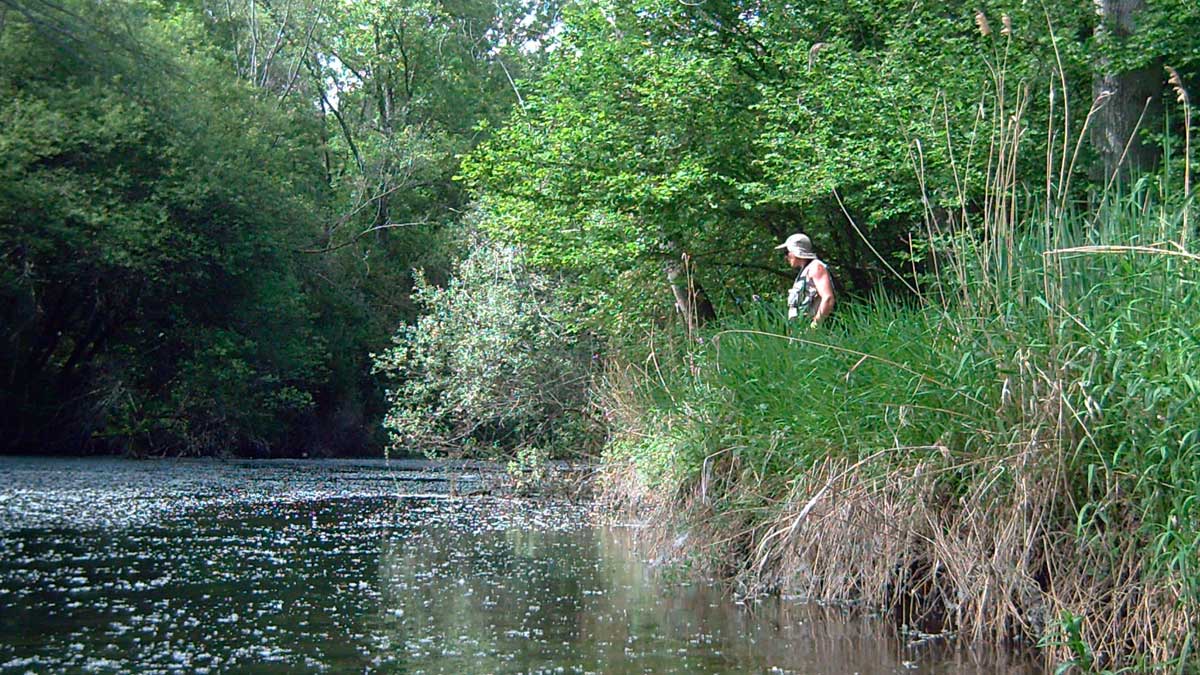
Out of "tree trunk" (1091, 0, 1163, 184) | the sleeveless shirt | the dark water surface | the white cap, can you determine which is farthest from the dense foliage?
"tree trunk" (1091, 0, 1163, 184)

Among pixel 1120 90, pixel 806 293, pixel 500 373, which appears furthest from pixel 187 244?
pixel 806 293

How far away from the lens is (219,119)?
27328mm

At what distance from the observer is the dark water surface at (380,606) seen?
18.0 ft

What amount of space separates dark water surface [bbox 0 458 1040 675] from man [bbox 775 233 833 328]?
2.09m

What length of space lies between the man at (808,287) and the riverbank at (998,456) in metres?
0.85

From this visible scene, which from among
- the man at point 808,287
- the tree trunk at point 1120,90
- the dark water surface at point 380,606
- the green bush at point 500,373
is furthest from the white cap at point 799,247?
the green bush at point 500,373

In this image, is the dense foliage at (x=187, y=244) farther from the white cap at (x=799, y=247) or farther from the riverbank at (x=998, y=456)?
the riverbank at (x=998, y=456)

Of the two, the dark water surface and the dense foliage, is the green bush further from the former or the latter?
the dense foliage

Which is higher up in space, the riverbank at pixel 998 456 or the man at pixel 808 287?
the man at pixel 808 287

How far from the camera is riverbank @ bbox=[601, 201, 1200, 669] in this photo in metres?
5.03

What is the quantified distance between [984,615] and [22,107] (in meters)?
20.8

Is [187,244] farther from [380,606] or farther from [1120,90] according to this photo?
[380,606]

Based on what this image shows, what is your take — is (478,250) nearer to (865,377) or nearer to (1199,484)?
(865,377)

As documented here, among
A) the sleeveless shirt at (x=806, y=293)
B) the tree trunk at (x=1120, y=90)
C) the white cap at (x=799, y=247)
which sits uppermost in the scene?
the tree trunk at (x=1120, y=90)
